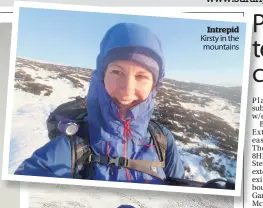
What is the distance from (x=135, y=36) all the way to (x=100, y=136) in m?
0.14

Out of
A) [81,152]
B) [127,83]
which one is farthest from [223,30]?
[81,152]

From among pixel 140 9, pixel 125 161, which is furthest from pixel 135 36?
pixel 125 161

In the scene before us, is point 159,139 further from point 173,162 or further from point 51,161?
point 51,161

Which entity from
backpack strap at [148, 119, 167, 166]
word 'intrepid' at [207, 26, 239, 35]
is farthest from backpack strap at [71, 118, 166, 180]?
word 'intrepid' at [207, 26, 239, 35]

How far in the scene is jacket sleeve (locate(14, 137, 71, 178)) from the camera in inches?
23.5

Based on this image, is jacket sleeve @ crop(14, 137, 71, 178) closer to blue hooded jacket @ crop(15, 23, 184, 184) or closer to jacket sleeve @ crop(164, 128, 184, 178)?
blue hooded jacket @ crop(15, 23, 184, 184)

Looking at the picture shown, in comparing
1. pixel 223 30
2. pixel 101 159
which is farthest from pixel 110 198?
pixel 223 30

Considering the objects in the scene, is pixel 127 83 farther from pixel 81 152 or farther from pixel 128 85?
pixel 81 152

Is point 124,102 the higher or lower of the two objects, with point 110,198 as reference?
higher

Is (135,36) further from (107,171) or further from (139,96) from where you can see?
(107,171)

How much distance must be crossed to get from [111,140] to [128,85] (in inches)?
3.0

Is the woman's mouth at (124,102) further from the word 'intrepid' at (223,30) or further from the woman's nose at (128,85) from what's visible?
the word 'intrepid' at (223,30)

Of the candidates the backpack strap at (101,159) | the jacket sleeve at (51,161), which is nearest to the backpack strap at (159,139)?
the backpack strap at (101,159)

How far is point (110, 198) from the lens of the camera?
61 centimetres
